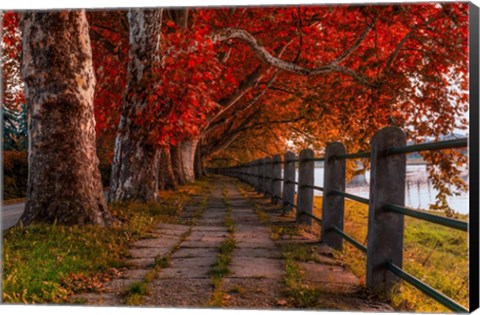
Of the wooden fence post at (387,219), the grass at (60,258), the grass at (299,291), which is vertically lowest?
the grass at (299,291)

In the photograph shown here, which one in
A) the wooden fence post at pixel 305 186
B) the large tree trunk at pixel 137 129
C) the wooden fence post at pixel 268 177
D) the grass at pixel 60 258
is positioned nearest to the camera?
the grass at pixel 60 258

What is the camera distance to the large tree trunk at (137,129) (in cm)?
996

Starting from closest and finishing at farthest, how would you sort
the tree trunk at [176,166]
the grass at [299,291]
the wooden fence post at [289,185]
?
the grass at [299,291], the wooden fence post at [289,185], the tree trunk at [176,166]

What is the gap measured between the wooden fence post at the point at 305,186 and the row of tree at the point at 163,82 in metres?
1.68

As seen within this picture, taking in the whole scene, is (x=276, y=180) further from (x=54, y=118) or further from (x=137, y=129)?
(x=54, y=118)

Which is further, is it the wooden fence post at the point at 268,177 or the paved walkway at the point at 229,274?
the wooden fence post at the point at 268,177

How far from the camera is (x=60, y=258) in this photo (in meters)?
5.18

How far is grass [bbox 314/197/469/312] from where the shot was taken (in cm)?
446

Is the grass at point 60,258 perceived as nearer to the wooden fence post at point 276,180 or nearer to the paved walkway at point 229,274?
the paved walkway at point 229,274

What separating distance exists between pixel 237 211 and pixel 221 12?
759cm

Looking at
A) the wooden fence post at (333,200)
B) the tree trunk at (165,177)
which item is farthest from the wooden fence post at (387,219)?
the tree trunk at (165,177)

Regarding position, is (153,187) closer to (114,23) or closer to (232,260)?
(232,260)

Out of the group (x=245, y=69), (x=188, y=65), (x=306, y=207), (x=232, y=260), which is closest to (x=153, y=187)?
(x=188, y=65)

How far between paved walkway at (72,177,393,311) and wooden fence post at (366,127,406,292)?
25cm
